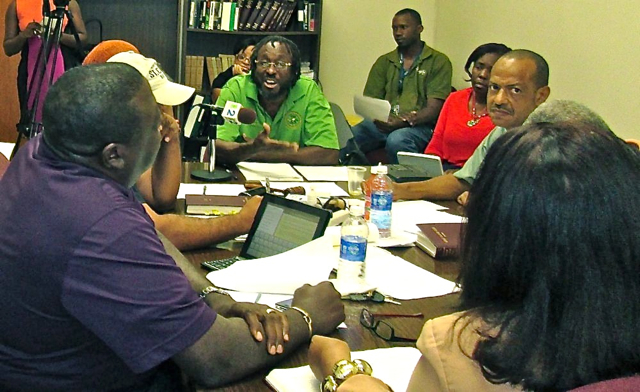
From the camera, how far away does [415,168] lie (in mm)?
3041

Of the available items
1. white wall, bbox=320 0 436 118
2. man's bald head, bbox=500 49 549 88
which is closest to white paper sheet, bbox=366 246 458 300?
man's bald head, bbox=500 49 549 88

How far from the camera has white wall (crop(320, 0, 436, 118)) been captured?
5926mm

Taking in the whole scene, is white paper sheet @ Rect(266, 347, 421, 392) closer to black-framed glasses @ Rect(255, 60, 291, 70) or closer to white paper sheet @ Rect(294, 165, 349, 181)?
white paper sheet @ Rect(294, 165, 349, 181)

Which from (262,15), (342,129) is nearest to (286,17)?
(262,15)

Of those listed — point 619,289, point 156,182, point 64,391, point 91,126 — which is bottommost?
point 64,391

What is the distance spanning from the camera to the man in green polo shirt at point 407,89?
498cm

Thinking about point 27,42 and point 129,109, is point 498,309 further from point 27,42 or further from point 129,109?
point 27,42

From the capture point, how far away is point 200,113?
113 inches

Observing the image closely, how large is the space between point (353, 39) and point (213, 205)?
154 inches

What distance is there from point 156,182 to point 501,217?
161 centimetres

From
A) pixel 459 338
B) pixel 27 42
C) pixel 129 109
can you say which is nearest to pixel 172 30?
pixel 27 42

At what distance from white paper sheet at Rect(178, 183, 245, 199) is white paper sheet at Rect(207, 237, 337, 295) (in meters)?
0.77

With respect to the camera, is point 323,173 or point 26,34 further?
point 26,34

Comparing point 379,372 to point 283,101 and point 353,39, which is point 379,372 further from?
point 353,39
